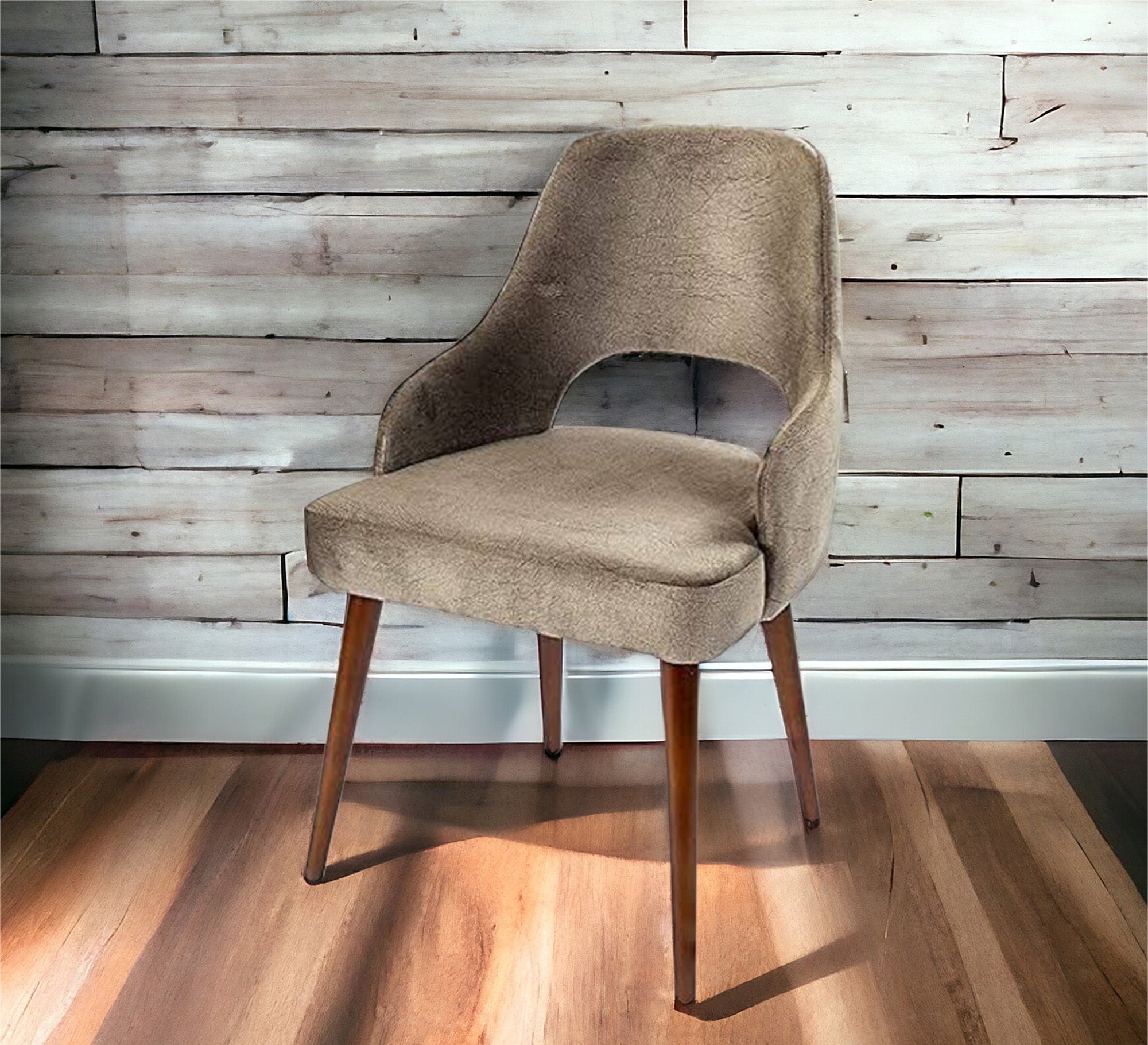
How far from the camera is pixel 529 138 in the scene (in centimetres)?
160

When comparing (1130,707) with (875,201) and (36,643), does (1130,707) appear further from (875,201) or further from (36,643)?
(36,643)

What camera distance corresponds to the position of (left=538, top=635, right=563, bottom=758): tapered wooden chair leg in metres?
1.69

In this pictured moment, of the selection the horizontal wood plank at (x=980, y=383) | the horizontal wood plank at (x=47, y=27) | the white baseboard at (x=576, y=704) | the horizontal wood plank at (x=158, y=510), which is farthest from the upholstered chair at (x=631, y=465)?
the horizontal wood plank at (x=47, y=27)

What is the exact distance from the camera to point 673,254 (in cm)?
148

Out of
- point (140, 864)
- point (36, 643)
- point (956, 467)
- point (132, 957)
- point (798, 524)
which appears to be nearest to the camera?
point (798, 524)

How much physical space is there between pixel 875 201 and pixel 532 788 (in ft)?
3.23

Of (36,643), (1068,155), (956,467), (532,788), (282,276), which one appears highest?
(1068,155)

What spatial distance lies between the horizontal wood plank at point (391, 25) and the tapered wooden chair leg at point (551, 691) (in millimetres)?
847

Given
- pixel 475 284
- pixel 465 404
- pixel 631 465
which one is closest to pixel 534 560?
pixel 631 465

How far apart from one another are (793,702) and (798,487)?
1.44 feet

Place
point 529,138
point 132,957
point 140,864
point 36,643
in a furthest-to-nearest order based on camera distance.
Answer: point 36,643, point 529,138, point 140,864, point 132,957

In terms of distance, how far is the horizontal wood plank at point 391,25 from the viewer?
1555 millimetres

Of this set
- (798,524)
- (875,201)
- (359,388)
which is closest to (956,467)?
(875,201)

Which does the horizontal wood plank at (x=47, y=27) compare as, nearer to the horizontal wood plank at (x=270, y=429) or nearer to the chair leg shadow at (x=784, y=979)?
the horizontal wood plank at (x=270, y=429)
